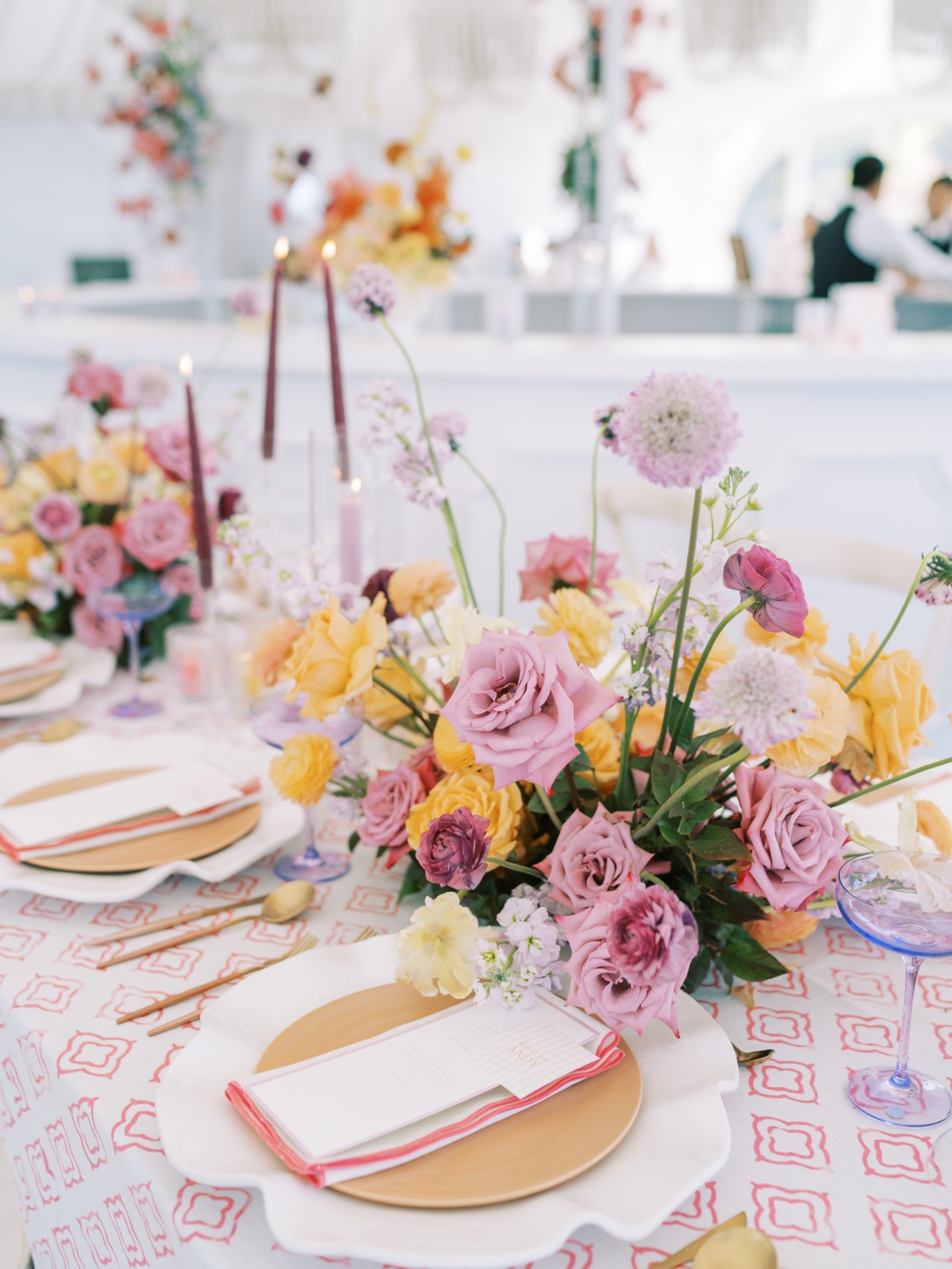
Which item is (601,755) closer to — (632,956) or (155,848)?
(632,956)

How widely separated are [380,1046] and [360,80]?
782 cm

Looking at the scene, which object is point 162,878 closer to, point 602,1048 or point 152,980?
point 152,980

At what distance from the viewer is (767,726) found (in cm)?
51

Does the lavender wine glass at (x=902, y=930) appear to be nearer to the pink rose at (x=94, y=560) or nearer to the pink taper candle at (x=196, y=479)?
the pink taper candle at (x=196, y=479)

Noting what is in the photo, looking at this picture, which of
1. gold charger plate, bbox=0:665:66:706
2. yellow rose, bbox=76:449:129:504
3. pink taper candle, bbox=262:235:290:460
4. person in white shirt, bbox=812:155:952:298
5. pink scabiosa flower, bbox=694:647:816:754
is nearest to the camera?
pink scabiosa flower, bbox=694:647:816:754

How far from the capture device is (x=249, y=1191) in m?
0.60

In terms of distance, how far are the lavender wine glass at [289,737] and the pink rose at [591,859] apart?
244 millimetres

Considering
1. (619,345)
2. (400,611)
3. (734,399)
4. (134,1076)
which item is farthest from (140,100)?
(134,1076)

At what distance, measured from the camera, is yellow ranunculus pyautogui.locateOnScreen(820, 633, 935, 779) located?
756 millimetres

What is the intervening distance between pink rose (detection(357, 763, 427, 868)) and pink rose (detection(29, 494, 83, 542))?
2.40ft

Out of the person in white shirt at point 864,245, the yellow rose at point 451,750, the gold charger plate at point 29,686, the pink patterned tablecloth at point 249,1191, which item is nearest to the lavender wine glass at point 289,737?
the pink patterned tablecloth at point 249,1191

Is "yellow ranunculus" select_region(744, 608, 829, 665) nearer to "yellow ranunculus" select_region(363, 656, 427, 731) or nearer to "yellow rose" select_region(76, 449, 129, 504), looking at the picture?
"yellow ranunculus" select_region(363, 656, 427, 731)

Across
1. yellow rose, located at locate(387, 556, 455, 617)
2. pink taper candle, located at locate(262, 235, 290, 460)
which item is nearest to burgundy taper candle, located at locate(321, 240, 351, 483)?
pink taper candle, located at locate(262, 235, 290, 460)

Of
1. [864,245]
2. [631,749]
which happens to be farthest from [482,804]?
[864,245]
